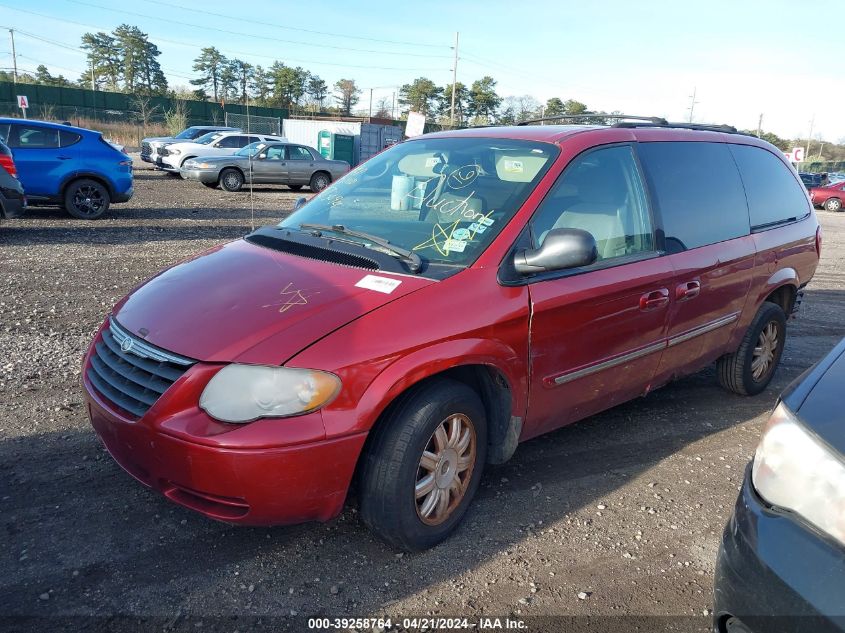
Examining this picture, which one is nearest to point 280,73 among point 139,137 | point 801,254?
point 139,137

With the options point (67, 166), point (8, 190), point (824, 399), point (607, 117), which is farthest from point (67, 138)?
point (824, 399)

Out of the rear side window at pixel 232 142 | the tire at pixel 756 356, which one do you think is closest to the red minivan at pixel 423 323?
the tire at pixel 756 356

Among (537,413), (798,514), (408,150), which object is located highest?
(408,150)

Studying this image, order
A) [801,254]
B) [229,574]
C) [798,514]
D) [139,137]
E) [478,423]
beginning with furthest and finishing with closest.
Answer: [139,137]
[801,254]
[478,423]
[229,574]
[798,514]

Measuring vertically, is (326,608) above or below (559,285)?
below

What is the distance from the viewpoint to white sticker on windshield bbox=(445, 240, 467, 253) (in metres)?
3.12

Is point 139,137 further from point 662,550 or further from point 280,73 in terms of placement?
point 662,550

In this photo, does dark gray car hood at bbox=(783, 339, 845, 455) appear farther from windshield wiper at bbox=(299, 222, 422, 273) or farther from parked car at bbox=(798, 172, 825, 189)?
parked car at bbox=(798, 172, 825, 189)

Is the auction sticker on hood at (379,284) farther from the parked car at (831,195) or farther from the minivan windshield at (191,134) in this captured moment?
the parked car at (831,195)

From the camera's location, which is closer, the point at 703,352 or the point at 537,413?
the point at 537,413

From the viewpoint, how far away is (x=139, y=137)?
43.8 metres

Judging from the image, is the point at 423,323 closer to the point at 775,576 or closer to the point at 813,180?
the point at 775,576

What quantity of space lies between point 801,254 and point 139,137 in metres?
45.7

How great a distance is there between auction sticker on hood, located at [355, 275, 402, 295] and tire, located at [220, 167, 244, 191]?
60.6ft
